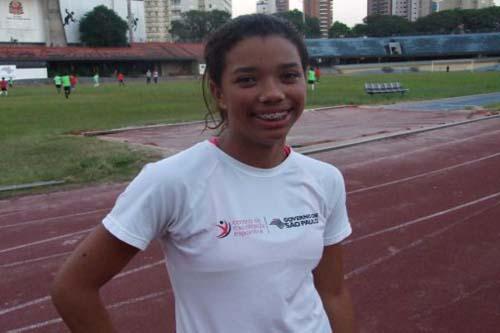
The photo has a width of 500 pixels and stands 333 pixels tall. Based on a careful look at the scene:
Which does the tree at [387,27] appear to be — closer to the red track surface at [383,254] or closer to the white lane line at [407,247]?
the red track surface at [383,254]

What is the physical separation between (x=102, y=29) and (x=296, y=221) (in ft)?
241

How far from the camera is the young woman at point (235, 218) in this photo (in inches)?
58.3

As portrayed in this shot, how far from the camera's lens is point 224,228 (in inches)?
60.1

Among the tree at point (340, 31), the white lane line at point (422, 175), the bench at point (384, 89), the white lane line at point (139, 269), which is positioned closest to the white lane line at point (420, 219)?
the white lane line at point (422, 175)

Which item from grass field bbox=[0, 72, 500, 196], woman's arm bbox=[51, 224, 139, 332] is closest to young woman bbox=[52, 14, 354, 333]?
woman's arm bbox=[51, 224, 139, 332]

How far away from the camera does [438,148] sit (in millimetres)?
11773

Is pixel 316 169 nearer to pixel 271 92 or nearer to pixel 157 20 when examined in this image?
pixel 271 92

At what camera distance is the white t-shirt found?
1.49 m

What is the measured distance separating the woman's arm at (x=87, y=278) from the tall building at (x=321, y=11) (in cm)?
15507

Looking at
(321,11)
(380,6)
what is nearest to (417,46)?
(321,11)

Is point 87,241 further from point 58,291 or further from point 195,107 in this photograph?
point 195,107

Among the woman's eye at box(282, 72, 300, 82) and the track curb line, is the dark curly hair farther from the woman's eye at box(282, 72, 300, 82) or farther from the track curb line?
the track curb line

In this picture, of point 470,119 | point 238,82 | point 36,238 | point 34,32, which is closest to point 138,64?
point 34,32

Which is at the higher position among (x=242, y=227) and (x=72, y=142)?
(x=242, y=227)
